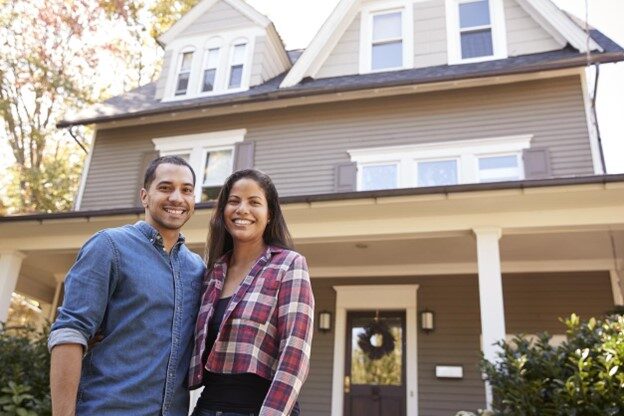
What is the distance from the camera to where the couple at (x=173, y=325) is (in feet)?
5.08

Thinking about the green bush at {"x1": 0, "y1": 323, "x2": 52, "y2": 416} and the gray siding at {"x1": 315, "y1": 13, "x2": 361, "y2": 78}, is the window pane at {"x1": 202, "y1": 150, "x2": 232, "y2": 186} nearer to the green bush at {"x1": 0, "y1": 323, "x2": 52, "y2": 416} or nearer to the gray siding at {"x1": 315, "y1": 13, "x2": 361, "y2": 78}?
the gray siding at {"x1": 315, "y1": 13, "x2": 361, "y2": 78}

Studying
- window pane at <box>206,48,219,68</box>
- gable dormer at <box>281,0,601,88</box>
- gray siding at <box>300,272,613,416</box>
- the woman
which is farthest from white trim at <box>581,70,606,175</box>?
the woman

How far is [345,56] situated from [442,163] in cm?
291

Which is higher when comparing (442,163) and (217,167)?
(217,167)

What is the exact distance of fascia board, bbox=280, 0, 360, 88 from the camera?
9680 mm

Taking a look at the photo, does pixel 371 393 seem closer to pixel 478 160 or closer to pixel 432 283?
pixel 432 283

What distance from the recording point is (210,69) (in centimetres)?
1077

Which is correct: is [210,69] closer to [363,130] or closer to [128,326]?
[363,130]

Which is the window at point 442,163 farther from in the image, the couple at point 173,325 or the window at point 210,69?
the couple at point 173,325

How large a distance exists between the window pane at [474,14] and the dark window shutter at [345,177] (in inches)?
128

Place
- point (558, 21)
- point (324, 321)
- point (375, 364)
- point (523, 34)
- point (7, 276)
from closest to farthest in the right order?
point (7, 276)
point (375, 364)
point (324, 321)
point (558, 21)
point (523, 34)

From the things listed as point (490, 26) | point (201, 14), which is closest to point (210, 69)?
point (201, 14)

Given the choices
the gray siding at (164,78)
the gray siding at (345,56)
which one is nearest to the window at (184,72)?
the gray siding at (164,78)

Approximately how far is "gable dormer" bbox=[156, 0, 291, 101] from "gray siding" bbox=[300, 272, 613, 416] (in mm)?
5274
